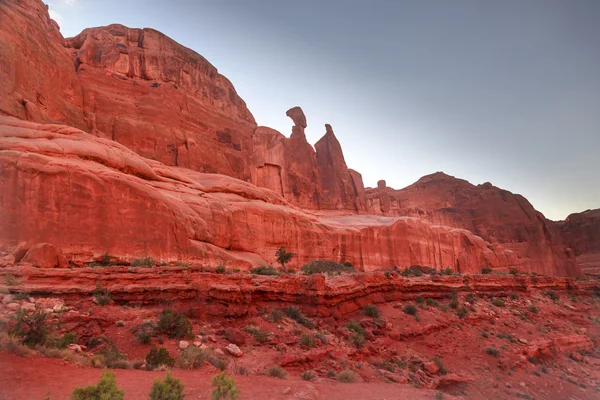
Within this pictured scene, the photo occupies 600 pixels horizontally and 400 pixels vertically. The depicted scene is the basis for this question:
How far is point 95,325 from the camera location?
32.3 feet

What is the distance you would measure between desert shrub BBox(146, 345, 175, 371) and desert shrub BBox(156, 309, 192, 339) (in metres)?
1.32

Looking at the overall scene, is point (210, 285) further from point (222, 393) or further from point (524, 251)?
point (524, 251)

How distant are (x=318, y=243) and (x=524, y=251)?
55.5 meters

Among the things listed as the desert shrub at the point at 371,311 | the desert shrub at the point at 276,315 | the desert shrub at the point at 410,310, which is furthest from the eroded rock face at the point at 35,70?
the desert shrub at the point at 410,310

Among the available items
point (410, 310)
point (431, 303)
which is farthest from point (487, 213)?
point (410, 310)

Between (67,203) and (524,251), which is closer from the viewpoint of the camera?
(67,203)

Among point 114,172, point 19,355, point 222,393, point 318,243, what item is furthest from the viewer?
point 318,243

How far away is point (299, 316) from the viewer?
13883 mm

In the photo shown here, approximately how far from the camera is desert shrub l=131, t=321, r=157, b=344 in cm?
986

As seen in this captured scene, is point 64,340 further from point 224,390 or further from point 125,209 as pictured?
point 125,209

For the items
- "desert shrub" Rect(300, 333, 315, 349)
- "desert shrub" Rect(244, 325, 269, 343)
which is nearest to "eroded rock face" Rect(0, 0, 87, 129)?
"desert shrub" Rect(244, 325, 269, 343)

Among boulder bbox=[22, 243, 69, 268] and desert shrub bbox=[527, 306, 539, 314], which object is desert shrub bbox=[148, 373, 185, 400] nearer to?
boulder bbox=[22, 243, 69, 268]

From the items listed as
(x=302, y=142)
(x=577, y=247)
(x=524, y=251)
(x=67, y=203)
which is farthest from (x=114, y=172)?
(x=577, y=247)

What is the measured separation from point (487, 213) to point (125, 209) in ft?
263
